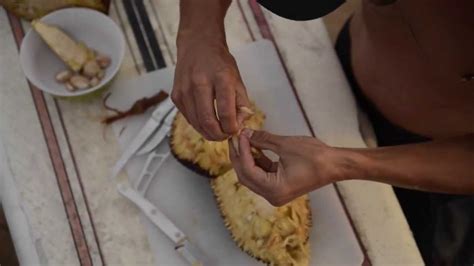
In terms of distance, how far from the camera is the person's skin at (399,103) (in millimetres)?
785

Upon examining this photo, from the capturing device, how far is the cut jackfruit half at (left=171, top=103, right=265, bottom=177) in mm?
941

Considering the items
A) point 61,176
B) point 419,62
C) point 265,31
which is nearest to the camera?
point 419,62

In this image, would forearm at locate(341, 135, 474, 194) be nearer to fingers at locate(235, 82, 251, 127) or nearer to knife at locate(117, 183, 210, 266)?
fingers at locate(235, 82, 251, 127)

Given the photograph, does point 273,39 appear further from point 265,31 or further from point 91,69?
point 91,69

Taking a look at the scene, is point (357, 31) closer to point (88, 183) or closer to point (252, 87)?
point (252, 87)

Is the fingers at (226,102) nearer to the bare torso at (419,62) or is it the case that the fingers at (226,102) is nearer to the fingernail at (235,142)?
the fingernail at (235,142)

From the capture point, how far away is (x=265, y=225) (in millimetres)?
894

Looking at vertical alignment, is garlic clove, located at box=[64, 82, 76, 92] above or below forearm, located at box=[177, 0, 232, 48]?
below

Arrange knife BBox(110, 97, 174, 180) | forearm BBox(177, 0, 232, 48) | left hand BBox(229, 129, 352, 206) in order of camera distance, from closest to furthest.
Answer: left hand BBox(229, 129, 352, 206) < forearm BBox(177, 0, 232, 48) < knife BBox(110, 97, 174, 180)

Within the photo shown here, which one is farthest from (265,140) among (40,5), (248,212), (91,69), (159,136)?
(40,5)

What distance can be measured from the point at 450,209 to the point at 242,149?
47cm

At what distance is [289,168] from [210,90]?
135 millimetres

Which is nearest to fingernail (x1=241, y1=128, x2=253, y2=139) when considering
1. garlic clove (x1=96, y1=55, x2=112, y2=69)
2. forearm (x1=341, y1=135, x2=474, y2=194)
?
forearm (x1=341, y1=135, x2=474, y2=194)

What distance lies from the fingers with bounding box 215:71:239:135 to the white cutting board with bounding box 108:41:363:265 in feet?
0.66
